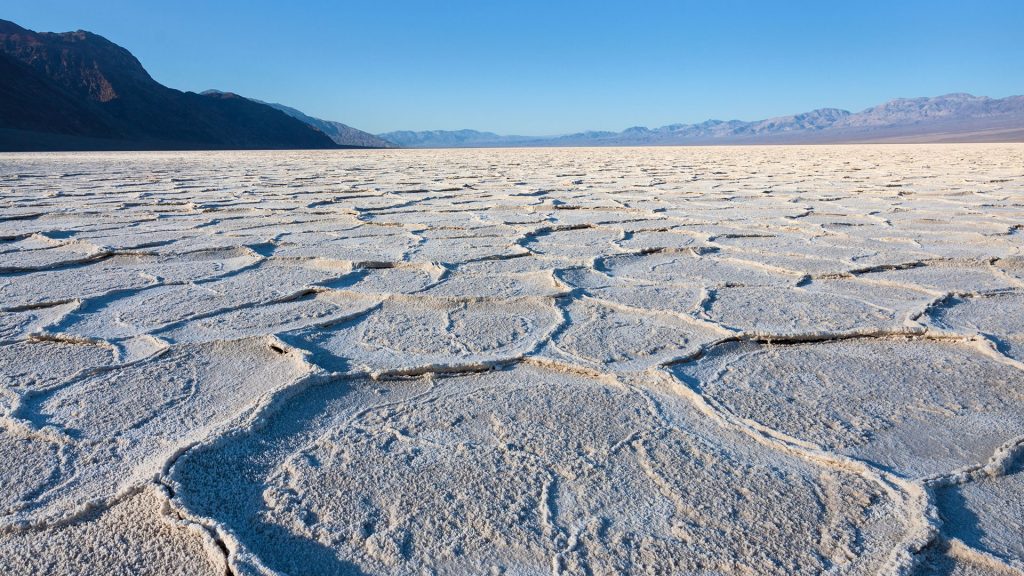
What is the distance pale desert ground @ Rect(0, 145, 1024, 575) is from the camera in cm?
76

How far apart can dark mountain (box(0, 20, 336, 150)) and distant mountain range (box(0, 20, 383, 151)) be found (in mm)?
47

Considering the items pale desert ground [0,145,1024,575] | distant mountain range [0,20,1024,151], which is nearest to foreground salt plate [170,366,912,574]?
pale desert ground [0,145,1024,575]

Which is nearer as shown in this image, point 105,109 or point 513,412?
point 513,412

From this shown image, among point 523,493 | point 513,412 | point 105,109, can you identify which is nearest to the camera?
point 523,493

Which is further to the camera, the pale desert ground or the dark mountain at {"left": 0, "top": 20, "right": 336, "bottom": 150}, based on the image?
the dark mountain at {"left": 0, "top": 20, "right": 336, "bottom": 150}

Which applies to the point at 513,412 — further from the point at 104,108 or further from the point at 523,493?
the point at 104,108

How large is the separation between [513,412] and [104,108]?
4235 centimetres

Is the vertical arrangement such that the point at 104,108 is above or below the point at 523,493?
below

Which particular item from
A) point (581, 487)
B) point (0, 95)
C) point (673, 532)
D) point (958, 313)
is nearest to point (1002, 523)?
point (673, 532)

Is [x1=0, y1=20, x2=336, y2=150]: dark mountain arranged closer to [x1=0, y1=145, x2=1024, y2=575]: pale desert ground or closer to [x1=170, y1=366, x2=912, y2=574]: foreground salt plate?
[x1=0, y1=145, x2=1024, y2=575]: pale desert ground

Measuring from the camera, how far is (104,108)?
3631 cm

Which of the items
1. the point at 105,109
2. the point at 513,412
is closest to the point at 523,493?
the point at 513,412

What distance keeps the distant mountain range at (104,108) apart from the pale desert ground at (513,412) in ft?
75.2

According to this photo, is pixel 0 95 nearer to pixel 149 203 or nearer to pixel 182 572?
pixel 149 203
